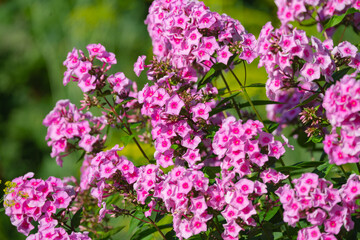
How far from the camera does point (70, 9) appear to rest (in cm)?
802

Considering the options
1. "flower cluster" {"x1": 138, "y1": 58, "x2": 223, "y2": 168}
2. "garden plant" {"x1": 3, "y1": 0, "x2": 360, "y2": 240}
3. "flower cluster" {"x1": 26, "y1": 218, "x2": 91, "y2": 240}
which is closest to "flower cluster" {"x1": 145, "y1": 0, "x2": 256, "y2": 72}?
"garden plant" {"x1": 3, "y1": 0, "x2": 360, "y2": 240}

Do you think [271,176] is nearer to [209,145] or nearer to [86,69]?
[209,145]

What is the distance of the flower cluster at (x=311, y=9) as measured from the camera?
2.71 meters

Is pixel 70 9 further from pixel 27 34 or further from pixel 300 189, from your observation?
pixel 300 189

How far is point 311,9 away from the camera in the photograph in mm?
2963

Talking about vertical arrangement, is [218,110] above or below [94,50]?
below

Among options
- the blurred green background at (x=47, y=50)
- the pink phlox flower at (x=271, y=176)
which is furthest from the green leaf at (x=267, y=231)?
the blurred green background at (x=47, y=50)

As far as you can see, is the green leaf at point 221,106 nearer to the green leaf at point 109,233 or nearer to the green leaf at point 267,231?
the green leaf at point 267,231

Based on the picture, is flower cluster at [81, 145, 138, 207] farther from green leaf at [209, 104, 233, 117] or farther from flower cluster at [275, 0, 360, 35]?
flower cluster at [275, 0, 360, 35]

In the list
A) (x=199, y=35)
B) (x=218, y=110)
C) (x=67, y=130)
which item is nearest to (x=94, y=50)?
(x=67, y=130)

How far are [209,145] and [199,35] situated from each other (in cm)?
49

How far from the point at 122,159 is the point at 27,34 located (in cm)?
791

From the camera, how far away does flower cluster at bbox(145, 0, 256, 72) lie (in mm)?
2262

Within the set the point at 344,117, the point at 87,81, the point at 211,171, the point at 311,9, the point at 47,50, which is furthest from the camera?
the point at 47,50
